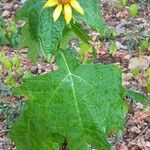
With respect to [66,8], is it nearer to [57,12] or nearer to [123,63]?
[57,12]

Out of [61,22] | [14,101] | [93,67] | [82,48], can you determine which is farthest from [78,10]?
[82,48]

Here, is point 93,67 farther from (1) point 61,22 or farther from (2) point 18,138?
(2) point 18,138

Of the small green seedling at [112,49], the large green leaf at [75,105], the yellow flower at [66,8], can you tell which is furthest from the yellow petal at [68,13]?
the small green seedling at [112,49]

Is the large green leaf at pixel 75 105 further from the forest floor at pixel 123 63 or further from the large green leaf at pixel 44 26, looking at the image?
the forest floor at pixel 123 63

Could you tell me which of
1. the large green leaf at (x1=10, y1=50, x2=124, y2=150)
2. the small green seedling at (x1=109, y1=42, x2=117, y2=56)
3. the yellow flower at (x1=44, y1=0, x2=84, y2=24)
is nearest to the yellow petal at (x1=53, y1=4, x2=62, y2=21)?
the yellow flower at (x1=44, y1=0, x2=84, y2=24)

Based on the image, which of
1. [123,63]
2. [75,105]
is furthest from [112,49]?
[75,105]
